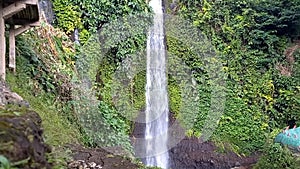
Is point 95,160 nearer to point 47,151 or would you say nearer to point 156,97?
point 47,151

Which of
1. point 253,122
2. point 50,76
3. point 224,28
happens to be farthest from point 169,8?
point 50,76

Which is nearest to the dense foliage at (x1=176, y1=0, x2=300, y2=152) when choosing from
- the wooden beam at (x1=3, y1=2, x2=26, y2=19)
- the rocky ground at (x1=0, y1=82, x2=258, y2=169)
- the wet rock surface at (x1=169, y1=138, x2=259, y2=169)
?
the wet rock surface at (x1=169, y1=138, x2=259, y2=169)

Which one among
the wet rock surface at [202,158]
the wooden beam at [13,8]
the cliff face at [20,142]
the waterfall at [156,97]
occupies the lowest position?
the wet rock surface at [202,158]

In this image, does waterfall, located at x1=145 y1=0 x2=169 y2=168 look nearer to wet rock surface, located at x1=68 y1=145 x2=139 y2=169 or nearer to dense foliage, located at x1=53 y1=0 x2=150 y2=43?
dense foliage, located at x1=53 y1=0 x2=150 y2=43

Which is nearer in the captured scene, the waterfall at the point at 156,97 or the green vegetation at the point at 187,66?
the green vegetation at the point at 187,66

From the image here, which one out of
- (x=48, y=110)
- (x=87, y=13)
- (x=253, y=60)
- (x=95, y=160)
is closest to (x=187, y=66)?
(x=253, y=60)

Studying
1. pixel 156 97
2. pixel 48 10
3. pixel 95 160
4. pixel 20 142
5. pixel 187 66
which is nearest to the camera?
pixel 20 142

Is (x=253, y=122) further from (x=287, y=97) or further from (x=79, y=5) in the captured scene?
(x=79, y=5)

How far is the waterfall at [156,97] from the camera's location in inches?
426

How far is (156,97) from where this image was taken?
1169cm

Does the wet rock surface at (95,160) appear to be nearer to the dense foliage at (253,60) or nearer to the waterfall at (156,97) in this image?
the waterfall at (156,97)

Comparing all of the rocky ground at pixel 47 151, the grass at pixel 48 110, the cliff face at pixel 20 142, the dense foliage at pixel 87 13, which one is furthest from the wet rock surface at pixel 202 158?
the cliff face at pixel 20 142

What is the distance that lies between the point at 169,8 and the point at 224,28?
2.15 meters

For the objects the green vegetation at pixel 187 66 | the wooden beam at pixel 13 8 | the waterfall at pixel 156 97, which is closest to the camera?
the wooden beam at pixel 13 8
